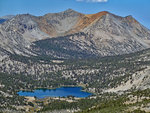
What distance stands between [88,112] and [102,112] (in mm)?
18792

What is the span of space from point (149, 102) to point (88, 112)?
34128mm

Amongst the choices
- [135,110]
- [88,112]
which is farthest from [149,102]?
[88,112]

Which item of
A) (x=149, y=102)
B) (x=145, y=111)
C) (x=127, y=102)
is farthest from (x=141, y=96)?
(x=145, y=111)

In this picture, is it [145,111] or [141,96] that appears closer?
[145,111]

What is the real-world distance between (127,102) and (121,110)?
2522 centimetres

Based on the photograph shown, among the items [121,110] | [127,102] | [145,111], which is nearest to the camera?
[145,111]

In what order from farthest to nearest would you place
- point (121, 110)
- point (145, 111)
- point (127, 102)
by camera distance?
point (127, 102) → point (121, 110) → point (145, 111)

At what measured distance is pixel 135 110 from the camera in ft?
412

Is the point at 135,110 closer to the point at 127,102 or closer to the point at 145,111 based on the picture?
the point at 145,111

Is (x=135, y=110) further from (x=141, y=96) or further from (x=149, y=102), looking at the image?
(x=141, y=96)

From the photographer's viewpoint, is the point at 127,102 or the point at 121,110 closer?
the point at 121,110

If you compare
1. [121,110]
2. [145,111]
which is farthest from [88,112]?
[145,111]

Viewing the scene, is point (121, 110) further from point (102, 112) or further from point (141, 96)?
point (141, 96)

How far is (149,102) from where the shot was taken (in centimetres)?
13388
